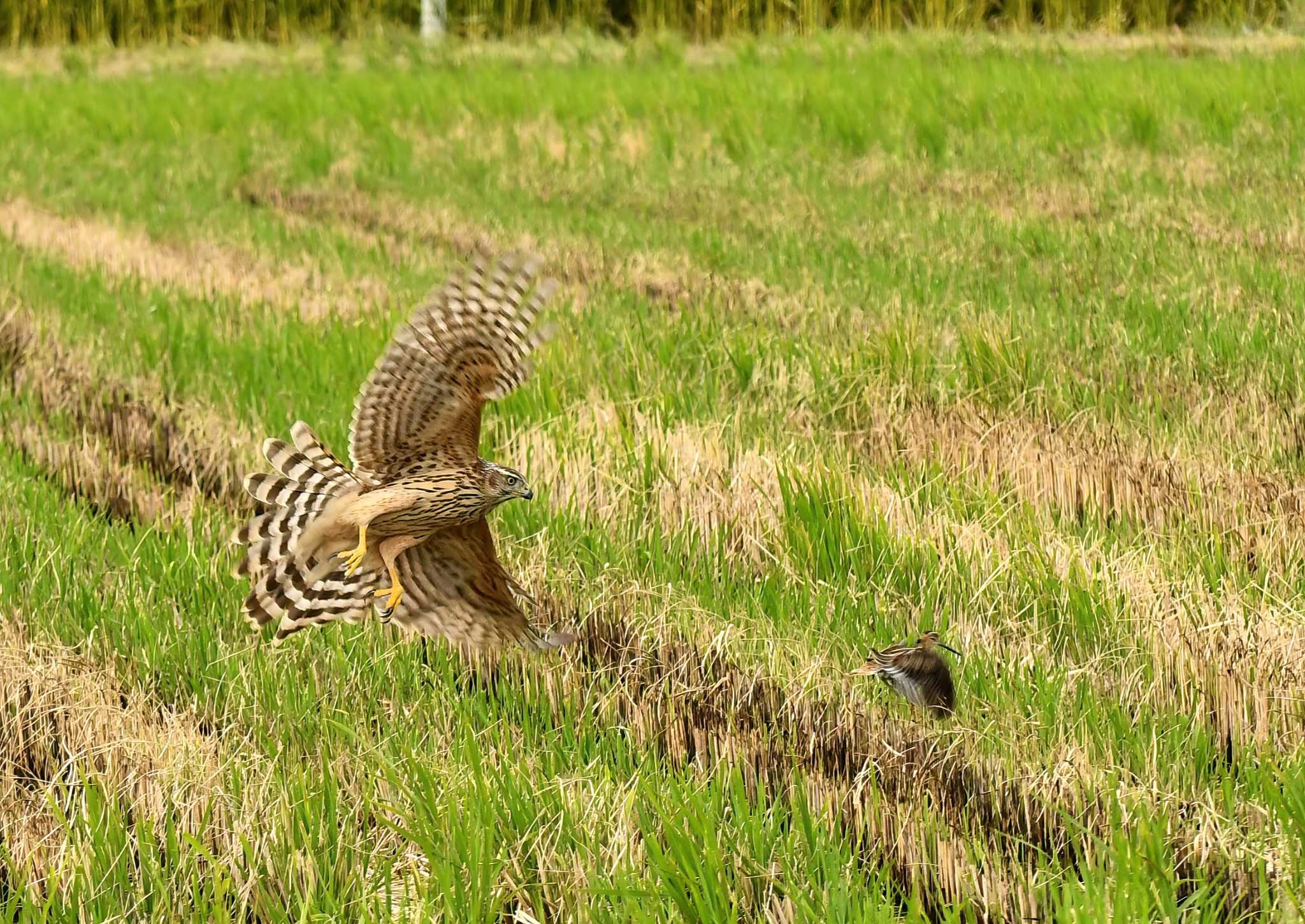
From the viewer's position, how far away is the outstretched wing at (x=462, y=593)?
8.79 ft

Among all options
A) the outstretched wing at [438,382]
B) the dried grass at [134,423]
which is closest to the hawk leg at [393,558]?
the outstretched wing at [438,382]

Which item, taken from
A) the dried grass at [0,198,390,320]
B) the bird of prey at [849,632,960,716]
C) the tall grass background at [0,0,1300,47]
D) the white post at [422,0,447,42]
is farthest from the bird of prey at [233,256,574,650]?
the white post at [422,0,447,42]

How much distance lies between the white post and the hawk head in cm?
1538

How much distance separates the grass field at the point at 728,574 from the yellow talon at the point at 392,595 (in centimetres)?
17

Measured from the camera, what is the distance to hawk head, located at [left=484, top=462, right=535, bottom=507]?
2.48 metres

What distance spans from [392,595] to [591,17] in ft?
59.1

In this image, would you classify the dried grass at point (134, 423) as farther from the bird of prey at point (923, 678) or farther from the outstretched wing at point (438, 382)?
the bird of prey at point (923, 678)

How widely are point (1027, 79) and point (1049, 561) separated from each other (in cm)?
774

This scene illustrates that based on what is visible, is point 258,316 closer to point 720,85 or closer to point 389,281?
point 389,281

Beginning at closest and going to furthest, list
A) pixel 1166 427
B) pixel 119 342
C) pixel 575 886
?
pixel 575 886 < pixel 1166 427 < pixel 119 342

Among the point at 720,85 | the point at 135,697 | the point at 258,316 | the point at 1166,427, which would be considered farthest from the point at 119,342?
the point at 720,85

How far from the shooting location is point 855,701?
267 centimetres

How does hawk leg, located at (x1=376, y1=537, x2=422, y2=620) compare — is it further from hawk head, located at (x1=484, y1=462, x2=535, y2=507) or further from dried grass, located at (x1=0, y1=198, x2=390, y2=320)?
dried grass, located at (x1=0, y1=198, x2=390, y2=320)

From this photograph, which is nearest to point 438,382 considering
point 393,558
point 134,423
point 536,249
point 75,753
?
point 393,558
